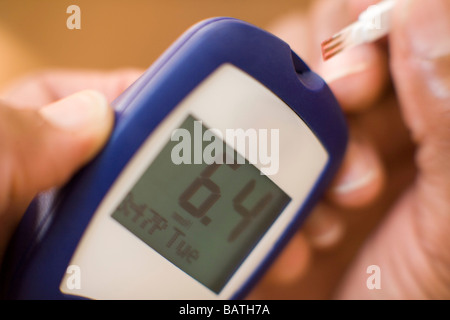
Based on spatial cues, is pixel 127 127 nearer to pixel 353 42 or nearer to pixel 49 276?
pixel 49 276

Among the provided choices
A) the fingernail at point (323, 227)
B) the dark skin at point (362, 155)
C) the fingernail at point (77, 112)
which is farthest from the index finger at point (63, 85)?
the fingernail at point (323, 227)

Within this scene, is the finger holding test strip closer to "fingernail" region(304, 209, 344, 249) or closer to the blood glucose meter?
the blood glucose meter

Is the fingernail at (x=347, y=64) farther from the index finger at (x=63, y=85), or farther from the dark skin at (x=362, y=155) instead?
the index finger at (x=63, y=85)

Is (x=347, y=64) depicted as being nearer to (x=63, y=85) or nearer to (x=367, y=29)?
(x=367, y=29)

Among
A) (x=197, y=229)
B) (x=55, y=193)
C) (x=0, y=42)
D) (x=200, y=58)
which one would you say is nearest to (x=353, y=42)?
(x=200, y=58)

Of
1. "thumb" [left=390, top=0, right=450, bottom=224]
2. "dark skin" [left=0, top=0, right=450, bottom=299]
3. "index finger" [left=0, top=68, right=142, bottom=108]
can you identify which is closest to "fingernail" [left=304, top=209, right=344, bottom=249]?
"dark skin" [left=0, top=0, right=450, bottom=299]

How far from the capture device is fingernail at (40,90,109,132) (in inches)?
17.7

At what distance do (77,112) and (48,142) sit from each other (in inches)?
1.9

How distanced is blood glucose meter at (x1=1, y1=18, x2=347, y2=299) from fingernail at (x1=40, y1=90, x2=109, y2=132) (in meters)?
0.02

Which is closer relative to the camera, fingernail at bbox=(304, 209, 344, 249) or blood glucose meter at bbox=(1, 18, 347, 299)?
blood glucose meter at bbox=(1, 18, 347, 299)

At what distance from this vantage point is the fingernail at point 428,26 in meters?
0.48

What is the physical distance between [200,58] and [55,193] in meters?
0.24

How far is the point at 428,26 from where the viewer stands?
49cm

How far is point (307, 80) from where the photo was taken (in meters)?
0.53
